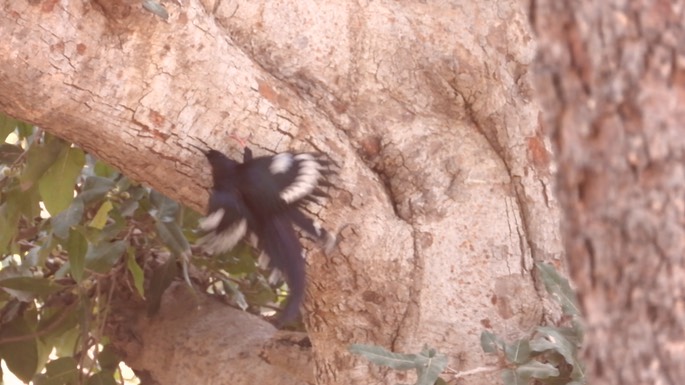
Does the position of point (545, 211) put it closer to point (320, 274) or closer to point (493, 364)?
point (493, 364)

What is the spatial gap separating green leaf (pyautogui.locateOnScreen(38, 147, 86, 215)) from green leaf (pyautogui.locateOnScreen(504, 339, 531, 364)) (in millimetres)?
862

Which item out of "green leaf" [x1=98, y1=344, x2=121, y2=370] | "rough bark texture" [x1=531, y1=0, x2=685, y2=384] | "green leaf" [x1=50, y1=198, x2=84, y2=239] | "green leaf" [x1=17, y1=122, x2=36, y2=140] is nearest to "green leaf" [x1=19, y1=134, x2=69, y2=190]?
"green leaf" [x1=50, y1=198, x2=84, y2=239]

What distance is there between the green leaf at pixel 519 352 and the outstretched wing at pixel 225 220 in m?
0.43

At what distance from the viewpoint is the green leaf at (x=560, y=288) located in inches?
63.7

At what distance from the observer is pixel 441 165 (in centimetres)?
178

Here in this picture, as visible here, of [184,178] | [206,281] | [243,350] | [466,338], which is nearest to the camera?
[184,178]

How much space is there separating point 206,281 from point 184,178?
3.31 feet

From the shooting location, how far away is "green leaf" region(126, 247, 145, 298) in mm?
2301

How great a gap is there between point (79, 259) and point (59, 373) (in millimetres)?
261

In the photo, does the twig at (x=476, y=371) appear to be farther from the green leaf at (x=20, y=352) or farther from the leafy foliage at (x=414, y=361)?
the green leaf at (x=20, y=352)

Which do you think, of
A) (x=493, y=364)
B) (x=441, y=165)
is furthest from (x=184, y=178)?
(x=493, y=364)

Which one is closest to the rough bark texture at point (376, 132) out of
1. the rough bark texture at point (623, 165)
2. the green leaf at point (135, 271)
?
the green leaf at point (135, 271)

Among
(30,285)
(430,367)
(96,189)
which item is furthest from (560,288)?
(30,285)

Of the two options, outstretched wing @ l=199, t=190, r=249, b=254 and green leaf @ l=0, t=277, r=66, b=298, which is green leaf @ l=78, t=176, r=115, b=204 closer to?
green leaf @ l=0, t=277, r=66, b=298
